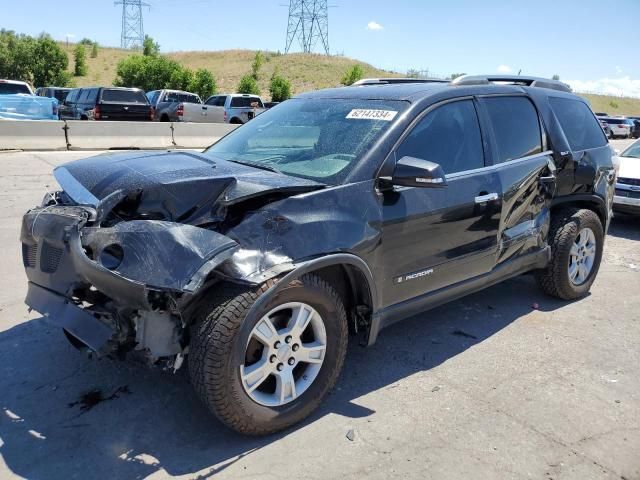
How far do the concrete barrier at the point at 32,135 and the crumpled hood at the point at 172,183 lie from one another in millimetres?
12625

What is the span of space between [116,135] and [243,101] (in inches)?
451

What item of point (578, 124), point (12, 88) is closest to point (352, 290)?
point (578, 124)

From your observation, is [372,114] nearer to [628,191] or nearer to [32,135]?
[628,191]

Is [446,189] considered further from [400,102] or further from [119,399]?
[119,399]

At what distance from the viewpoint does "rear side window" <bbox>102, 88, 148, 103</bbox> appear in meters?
20.5

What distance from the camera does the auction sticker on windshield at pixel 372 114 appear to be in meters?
3.61

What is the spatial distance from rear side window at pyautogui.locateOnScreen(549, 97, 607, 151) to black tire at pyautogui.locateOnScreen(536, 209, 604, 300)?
0.63 m

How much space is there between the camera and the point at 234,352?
2.71m

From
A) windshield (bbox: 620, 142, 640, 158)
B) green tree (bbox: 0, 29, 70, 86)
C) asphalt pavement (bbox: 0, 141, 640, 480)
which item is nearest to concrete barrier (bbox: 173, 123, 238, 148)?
windshield (bbox: 620, 142, 640, 158)

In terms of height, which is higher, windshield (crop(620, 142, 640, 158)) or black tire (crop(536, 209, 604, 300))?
windshield (crop(620, 142, 640, 158))

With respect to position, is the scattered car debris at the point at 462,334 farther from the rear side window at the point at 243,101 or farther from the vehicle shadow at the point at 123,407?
the rear side window at the point at 243,101

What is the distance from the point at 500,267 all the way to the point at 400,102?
1.53 meters

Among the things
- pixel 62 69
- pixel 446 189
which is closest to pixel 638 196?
pixel 446 189

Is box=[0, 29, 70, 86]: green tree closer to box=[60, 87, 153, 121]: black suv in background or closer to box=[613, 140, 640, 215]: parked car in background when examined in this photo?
box=[60, 87, 153, 121]: black suv in background
